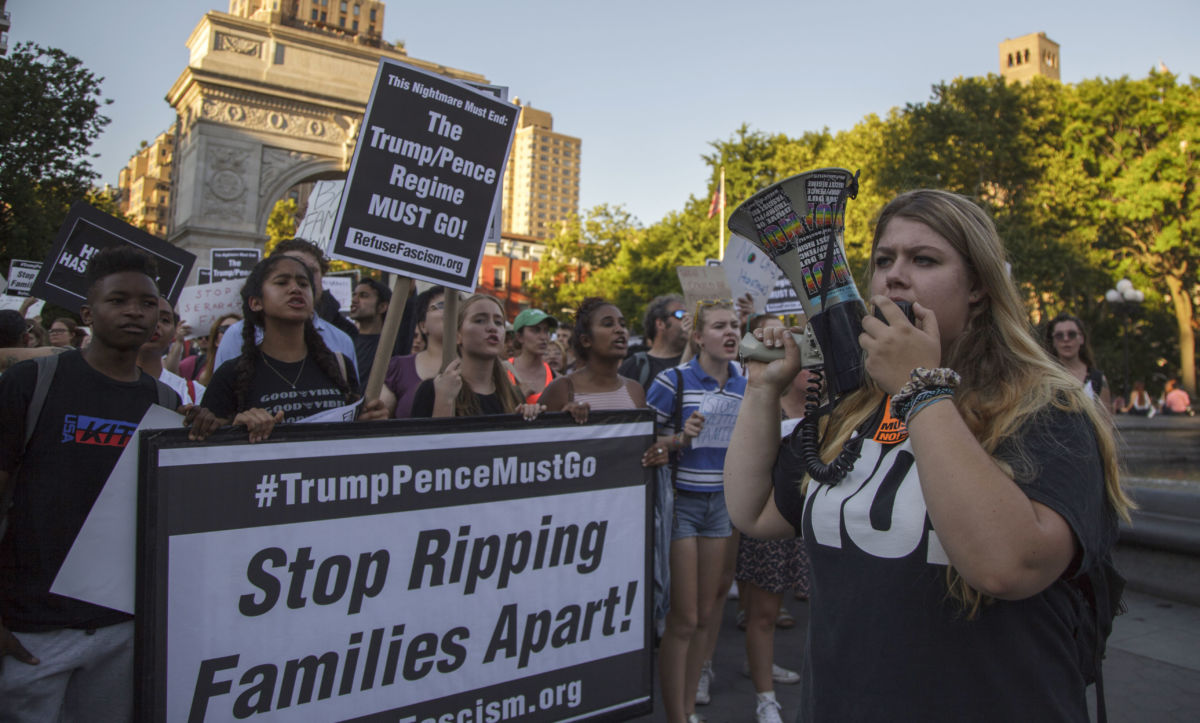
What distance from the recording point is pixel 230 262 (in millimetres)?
9945

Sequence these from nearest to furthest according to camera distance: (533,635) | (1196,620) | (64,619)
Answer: (64,619) < (533,635) < (1196,620)

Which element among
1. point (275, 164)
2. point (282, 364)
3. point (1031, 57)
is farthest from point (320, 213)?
point (1031, 57)

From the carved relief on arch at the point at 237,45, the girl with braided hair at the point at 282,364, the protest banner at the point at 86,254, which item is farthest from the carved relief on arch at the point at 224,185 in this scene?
the girl with braided hair at the point at 282,364

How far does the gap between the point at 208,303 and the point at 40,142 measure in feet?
53.5

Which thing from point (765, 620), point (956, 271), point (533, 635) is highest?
point (956, 271)

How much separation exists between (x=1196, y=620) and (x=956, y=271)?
5497 millimetres

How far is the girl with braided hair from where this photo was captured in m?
2.87

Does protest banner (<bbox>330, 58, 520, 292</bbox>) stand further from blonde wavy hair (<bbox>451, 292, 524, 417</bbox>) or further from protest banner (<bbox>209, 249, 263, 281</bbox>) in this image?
protest banner (<bbox>209, 249, 263, 281</bbox>)

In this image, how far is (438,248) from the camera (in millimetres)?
3248

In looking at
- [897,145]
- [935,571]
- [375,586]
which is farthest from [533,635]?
[897,145]

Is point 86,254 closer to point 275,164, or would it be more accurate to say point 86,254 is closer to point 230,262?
point 230,262

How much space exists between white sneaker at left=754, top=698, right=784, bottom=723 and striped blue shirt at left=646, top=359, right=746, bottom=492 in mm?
1083

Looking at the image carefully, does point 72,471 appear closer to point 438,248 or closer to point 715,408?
point 438,248

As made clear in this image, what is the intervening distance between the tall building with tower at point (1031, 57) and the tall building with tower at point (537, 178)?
106 metres
